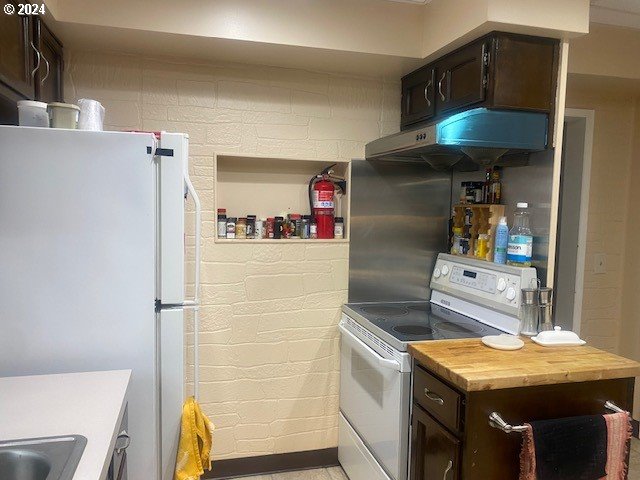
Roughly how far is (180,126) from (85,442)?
1.64 metres

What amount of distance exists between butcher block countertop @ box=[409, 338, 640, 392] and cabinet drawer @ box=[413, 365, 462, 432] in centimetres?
4

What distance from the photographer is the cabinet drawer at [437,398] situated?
1525 millimetres

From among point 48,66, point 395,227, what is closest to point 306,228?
point 395,227

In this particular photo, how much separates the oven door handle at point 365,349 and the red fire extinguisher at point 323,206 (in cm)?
55

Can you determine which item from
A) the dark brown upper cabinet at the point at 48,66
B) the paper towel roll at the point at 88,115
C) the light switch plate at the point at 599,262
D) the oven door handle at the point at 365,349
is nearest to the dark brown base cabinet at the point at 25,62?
the dark brown upper cabinet at the point at 48,66

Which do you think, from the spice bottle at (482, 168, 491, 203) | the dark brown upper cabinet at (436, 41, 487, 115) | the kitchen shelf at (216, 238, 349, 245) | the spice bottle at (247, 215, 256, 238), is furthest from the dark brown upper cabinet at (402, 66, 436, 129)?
the spice bottle at (247, 215, 256, 238)

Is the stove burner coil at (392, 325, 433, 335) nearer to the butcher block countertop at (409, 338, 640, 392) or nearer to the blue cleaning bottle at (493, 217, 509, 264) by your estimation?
the butcher block countertop at (409, 338, 640, 392)

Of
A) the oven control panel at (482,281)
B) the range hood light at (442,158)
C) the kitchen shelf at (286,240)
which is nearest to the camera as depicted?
the oven control panel at (482,281)

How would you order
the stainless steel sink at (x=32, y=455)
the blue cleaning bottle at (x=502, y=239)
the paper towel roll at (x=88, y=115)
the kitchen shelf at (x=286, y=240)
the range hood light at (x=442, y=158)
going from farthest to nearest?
the kitchen shelf at (x=286, y=240), the range hood light at (x=442, y=158), the blue cleaning bottle at (x=502, y=239), the paper towel roll at (x=88, y=115), the stainless steel sink at (x=32, y=455)

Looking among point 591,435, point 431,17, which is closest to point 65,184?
point 431,17

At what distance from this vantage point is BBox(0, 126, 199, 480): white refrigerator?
4.83ft

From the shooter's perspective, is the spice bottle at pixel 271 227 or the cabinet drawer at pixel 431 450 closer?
the cabinet drawer at pixel 431 450

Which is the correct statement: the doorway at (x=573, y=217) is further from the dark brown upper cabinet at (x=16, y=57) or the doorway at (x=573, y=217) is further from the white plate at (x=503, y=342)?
the dark brown upper cabinet at (x=16, y=57)

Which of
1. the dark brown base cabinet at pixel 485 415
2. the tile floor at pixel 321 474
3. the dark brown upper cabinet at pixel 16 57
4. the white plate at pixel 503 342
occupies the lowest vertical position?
the tile floor at pixel 321 474
